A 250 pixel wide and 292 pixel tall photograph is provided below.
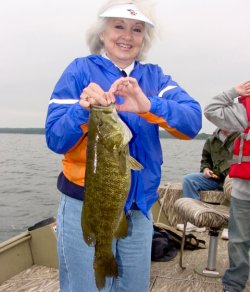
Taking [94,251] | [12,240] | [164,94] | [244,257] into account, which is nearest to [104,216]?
[94,251]

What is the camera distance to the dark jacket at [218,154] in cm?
738

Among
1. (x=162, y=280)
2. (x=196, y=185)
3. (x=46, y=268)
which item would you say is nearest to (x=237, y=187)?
(x=162, y=280)

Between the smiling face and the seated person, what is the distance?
16.0ft

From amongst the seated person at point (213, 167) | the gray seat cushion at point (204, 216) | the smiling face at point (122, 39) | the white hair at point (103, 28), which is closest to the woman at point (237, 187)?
the gray seat cushion at point (204, 216)

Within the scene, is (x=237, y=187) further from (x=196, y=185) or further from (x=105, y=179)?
(x=196, y=185)

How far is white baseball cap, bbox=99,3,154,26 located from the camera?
2.43 m

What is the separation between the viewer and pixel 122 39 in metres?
2.53

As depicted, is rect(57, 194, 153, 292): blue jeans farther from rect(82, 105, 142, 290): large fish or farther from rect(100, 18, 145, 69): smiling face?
rect(100, 18, 145, 69): smiling face

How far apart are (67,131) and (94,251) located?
2.39ft

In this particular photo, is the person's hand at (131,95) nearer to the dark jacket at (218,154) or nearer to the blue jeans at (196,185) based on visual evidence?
the blue jeans at (196,185)

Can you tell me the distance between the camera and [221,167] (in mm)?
7461

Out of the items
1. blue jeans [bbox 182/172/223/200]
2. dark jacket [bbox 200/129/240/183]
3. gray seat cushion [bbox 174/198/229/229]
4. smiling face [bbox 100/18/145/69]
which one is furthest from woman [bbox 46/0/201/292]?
dark jacket [bbox 200/129/240/183]

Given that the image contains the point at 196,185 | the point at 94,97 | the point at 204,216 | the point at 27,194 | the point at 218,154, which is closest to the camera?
the point at 94,97

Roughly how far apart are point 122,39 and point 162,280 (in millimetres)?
3304
